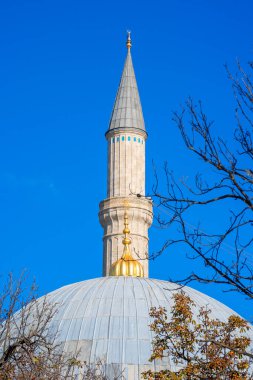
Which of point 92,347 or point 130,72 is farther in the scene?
point 130,72

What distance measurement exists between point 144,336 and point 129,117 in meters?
19.4

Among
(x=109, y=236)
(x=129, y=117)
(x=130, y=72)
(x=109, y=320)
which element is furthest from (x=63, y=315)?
(x=130, y=72)

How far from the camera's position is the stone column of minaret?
50062 millimetres

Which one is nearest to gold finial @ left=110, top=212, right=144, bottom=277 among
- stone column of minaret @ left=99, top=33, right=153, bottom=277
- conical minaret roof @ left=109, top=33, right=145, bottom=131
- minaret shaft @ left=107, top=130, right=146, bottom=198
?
stone column of minaret @ left=99, top=33, right=153, bottom=277

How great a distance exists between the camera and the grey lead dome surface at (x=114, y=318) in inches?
1358

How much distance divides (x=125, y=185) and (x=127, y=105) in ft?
16.7

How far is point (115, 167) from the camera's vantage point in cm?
5134

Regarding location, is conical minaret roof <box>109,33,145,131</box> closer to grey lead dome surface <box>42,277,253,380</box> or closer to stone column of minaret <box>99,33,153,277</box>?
stone column of minaret <box>99,33,153,277</box>

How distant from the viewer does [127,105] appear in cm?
5350

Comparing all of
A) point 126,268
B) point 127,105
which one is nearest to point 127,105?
point 127,105

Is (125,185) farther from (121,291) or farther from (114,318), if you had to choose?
(114,318)

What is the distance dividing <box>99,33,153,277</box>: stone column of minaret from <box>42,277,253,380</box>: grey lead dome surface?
8387mm

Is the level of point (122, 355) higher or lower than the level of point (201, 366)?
higher

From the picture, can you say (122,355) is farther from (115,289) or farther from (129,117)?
(129,117)
